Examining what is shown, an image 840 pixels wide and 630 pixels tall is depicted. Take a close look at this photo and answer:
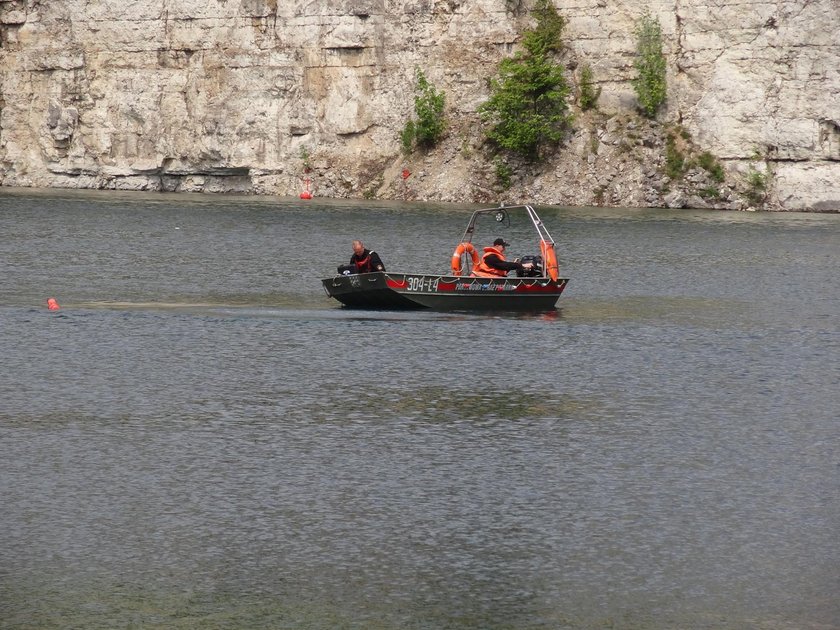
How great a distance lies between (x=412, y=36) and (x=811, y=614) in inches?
3367

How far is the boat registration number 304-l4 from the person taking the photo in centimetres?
3978

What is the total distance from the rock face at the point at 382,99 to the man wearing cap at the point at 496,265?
159 ft

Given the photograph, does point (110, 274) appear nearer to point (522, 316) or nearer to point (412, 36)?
point (522, 316)

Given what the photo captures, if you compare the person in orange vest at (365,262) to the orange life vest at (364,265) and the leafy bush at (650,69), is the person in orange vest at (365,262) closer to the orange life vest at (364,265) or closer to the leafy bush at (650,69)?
the orange life vest at (364,265)

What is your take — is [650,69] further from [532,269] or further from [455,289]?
[455,289]

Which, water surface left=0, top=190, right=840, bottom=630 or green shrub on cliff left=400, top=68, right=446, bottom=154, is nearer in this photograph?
water surface left=0, top=190, right=840, bottom=630

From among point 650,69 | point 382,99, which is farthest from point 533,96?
point 382,99

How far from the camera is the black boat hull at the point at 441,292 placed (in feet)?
130

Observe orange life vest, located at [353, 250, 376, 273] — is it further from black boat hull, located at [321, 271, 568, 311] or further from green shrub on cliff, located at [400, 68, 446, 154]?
green shrub on cliff, located at [400, 68, 446, 154]

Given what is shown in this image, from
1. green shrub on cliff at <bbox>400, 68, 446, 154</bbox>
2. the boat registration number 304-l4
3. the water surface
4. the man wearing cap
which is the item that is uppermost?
green shrub on cliff at <bbox>400, 68, 446, 154</bbox>

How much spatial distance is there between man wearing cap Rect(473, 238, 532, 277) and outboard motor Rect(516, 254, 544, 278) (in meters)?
0.13

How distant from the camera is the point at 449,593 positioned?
1677cm

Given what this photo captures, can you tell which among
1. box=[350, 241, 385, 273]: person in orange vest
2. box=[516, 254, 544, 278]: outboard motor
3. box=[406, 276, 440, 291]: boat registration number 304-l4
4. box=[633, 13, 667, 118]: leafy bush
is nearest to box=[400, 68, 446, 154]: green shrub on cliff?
box=[633, 13, 667, 118]: leafy bush

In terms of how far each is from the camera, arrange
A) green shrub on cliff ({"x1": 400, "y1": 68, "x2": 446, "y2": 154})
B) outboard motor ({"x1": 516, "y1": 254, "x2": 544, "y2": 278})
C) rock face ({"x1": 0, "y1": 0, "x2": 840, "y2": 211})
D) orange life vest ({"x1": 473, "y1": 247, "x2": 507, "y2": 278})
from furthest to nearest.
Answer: green shrub on cliff ({"x1": 400, "y1": 68, "x2": 446, "y2": 154}), rock face ({"x1": 0, "y1": 0, "x2": 840, "y2": 211}), outboard motor ({"x1": 516, "y1": 254, "x2": 544, "y2": 278}), orange life vest ({"x1": 473, "y1": 247, "x2": 507, "y2": 278})
